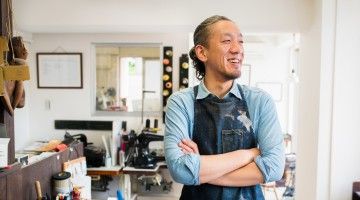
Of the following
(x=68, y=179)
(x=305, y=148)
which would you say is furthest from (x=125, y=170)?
(x=305, y=148)

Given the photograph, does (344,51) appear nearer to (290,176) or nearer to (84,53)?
(290,176)

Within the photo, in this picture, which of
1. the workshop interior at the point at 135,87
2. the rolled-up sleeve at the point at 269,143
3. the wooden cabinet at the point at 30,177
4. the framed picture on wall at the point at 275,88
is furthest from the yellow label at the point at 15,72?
the framed picture on wall at the point at 275,88

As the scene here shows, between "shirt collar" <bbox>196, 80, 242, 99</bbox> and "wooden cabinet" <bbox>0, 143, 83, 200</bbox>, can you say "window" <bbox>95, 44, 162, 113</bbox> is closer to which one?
"wooden cabinet" <bbox>0, 143, 83, 200</bbox>

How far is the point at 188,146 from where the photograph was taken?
4.05 feet

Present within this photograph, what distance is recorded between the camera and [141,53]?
163 inches

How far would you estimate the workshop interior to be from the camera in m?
2.13

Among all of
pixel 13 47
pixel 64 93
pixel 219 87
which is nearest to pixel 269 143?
pixel 219 87

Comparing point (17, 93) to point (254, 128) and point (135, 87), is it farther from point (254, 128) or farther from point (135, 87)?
point (135, 87)

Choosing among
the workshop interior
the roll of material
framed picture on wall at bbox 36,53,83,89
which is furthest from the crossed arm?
framed picture on wall at bbox 36,53,83,89

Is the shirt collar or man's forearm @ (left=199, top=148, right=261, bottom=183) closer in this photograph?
man's forearm @ (left=199, top=148, right=261, bottom=183)

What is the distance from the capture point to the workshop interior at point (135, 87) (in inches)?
84.0

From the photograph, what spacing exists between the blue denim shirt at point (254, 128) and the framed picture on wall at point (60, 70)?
10.1 feet

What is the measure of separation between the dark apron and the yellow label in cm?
98

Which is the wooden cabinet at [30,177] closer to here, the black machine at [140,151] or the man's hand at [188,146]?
the man's hand at [188,146]
